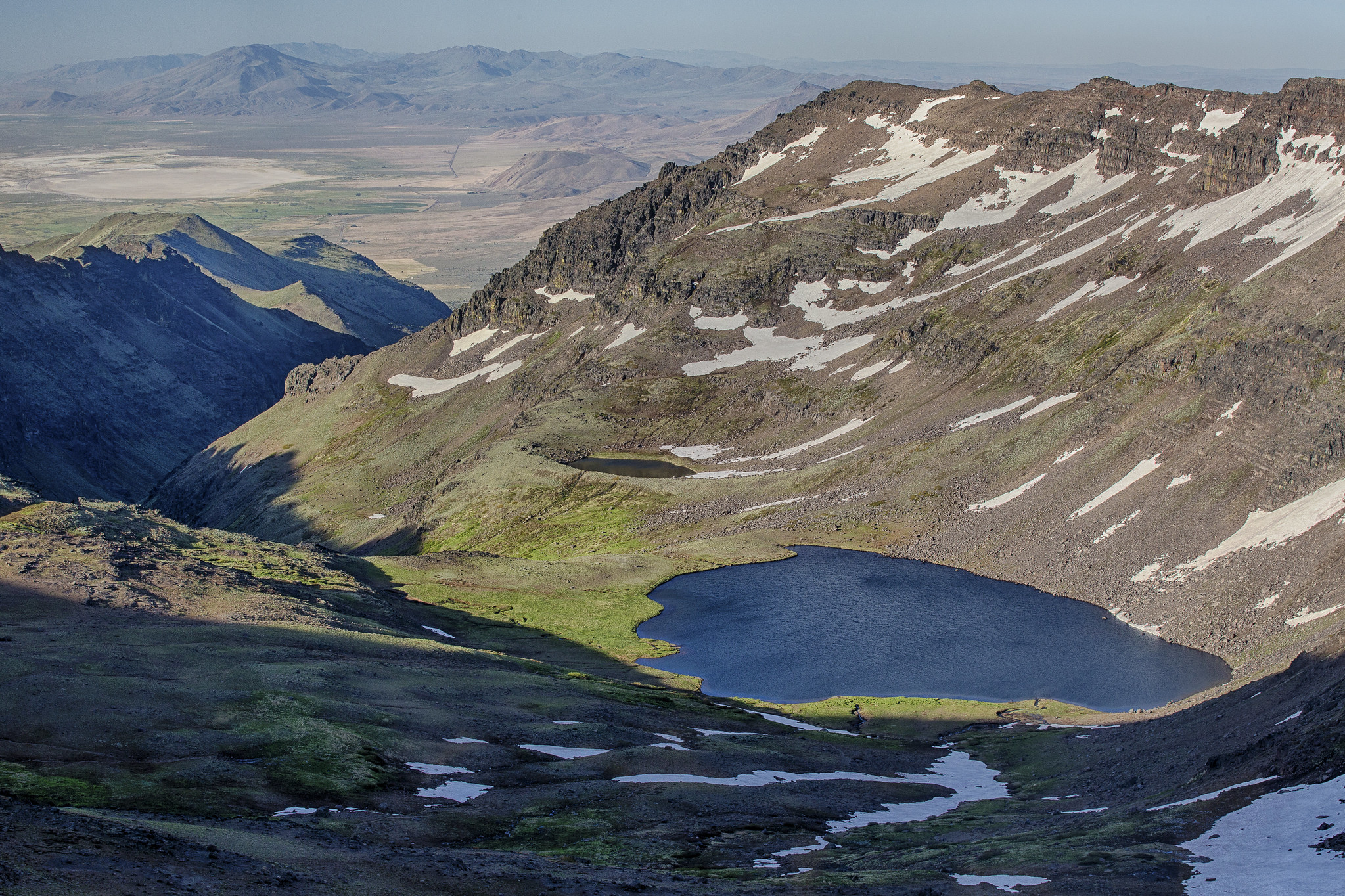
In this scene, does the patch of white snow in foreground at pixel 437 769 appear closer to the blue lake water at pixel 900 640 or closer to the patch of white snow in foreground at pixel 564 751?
the patch of white snow in foreground at pixel 564 751

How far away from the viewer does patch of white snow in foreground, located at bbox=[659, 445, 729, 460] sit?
16500 cm

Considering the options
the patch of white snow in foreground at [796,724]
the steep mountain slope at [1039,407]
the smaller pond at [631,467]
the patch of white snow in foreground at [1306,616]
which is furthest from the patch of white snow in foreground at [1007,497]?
the patch of white snow in foreground at [796,724]

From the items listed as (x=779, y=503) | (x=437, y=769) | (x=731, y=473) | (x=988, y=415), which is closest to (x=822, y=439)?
(x=731, y=473)

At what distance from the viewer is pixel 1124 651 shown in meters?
92.7

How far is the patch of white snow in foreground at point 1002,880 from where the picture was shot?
3894 cm

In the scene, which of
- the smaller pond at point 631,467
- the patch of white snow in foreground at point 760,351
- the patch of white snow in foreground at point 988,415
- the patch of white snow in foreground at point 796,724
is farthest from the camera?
the patch of white snow in foreground at point 760,351

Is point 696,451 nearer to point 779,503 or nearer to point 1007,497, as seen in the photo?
point 779,503

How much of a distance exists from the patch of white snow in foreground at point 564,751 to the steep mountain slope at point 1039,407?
145ft

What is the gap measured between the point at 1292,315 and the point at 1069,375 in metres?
26.4

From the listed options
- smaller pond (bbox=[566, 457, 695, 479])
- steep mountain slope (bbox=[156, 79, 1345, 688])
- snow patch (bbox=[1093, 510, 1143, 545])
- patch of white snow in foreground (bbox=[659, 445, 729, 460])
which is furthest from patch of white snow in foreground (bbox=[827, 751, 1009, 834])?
patch of white snow in foreground (bbox=[659, 445, 729, 460])

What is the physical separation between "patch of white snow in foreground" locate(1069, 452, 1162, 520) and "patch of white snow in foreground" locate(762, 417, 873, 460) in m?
43.0

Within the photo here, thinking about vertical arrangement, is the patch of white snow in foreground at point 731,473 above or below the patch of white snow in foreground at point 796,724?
above

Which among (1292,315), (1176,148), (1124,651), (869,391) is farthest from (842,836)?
(1176,148)

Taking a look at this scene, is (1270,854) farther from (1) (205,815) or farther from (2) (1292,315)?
(2) (1292,315)
